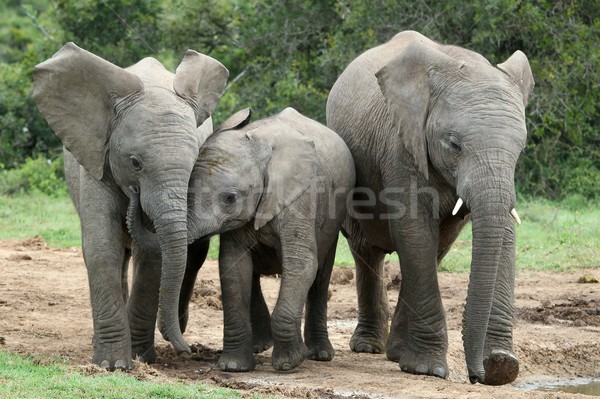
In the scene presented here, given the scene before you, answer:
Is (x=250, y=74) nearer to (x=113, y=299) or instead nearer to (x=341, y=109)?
(x=341, y=109)

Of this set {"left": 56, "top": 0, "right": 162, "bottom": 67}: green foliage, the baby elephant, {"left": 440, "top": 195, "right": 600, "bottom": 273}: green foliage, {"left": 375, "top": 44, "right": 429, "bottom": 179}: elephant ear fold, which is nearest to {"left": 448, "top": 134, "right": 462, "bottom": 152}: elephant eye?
{"left": 375, "top": 44, "right": 429, "bottom": 179}: elephant ear fold

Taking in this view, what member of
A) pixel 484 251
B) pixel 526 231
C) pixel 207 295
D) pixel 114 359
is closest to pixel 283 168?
pixel 484 251

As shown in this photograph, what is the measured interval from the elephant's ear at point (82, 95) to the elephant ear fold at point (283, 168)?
0.94 meters

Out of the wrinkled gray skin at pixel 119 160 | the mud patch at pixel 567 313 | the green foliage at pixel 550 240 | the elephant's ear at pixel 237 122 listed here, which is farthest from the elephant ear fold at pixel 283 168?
the green foliage at pixel 550 240

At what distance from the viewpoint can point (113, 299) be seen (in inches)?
267

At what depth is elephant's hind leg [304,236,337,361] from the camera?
25.7ft

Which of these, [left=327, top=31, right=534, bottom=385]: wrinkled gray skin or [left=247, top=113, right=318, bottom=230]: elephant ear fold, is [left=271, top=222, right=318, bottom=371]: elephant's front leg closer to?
[left=247, top=113, right=318, bottom=230]: elephant ear fold

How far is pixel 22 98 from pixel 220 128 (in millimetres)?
9936

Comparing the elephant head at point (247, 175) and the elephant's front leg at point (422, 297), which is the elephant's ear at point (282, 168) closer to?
the elephant head at point (247, 175)

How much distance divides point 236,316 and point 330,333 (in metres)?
1.88

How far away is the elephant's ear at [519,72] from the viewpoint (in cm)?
719

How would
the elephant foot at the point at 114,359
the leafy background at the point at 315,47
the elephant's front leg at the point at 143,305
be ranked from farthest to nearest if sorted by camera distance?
the leafy background at the point at 315,47 → the elephant's front leg at the point at 143,305 → the elephant foot at the point at 114,359

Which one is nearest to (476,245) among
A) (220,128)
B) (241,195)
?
(241,195)

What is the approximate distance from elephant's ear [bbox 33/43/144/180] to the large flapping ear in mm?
1546
